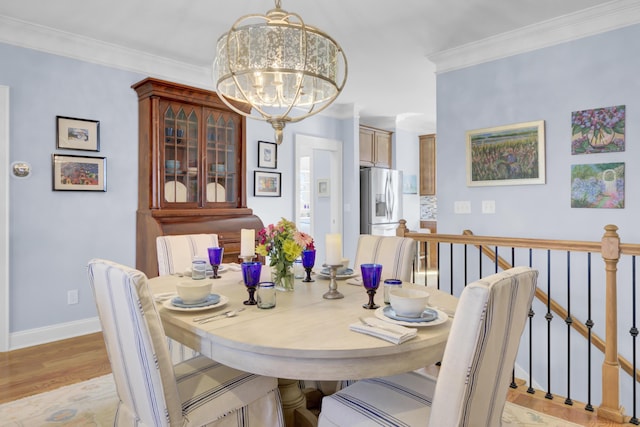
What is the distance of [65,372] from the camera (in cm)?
259

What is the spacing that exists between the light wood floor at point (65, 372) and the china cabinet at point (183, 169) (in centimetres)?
76

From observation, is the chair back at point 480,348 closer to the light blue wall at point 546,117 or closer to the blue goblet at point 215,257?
the blue goblet at point 215,257

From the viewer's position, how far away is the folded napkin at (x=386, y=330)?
1167 mm

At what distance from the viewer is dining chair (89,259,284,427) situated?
1.14 meters

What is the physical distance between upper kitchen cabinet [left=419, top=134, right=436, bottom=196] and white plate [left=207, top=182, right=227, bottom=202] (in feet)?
13.6

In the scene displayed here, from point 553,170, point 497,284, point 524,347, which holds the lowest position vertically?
point 524,347

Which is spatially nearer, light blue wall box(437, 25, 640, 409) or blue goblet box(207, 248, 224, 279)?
blue goblet box(207, 248, 224, 279)

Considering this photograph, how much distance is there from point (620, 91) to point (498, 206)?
3.81 ft

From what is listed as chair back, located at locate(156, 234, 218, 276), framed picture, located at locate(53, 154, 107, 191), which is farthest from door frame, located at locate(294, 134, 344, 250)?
chair back, located at locate(156, 234, 218, 276)

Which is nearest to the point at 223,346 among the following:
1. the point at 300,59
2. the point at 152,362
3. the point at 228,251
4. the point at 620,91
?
the point at 152,362

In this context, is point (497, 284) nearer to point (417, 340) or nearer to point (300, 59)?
point (417, 340)

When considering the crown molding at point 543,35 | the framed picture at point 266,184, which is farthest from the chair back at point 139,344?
the crown molding at point 543,35

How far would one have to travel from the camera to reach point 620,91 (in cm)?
280

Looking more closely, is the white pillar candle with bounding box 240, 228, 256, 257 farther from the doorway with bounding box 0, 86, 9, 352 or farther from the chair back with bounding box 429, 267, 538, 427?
the doorway with bounding box 0, 86, 9, 352
